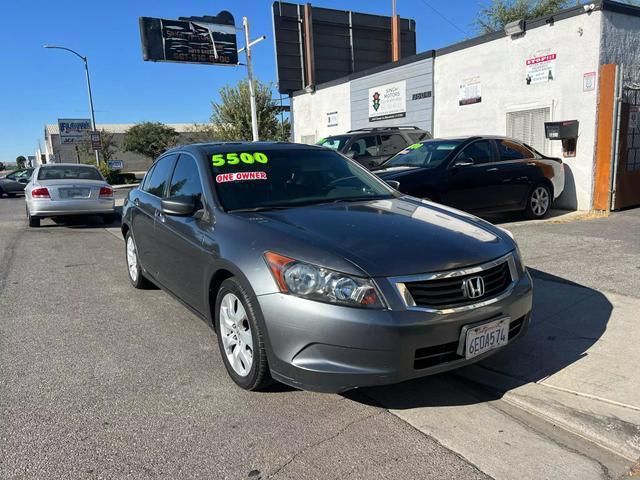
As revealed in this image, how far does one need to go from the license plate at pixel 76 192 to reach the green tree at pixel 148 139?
43448 mm

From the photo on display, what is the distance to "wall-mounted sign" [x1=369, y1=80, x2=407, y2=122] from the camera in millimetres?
14680

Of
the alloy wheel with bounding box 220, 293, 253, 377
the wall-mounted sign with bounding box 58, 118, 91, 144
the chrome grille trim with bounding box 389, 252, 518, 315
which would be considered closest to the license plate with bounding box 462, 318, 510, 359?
the chrome grille trim with bounding box 389, 252, 518, 315

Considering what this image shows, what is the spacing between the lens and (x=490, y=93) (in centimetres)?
1188

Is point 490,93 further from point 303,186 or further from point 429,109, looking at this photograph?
point 303,186

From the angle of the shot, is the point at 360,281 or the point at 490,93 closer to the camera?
the point at 360,281

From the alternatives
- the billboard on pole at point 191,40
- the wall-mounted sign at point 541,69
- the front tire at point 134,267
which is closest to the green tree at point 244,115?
the billboard on pole at point 191,40

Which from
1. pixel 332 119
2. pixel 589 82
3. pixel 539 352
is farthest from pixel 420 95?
pixel 539 352

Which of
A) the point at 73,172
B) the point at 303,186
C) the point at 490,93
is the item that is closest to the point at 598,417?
the point at 303,186

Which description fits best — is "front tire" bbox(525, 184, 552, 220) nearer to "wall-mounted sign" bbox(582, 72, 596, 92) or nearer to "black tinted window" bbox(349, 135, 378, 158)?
"wall-mounted sign" bbox(582, 72, 596, 92)

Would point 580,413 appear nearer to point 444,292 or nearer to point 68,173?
point 444,292

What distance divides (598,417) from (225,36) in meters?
22.8

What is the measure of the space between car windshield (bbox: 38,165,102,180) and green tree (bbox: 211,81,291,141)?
2024 cm

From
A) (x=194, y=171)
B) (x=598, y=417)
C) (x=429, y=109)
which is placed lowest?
(x=598, y=417)

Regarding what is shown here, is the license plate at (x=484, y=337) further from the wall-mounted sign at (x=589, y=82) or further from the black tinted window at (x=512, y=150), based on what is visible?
the wall-mounted sign at (x=589, y=82)
